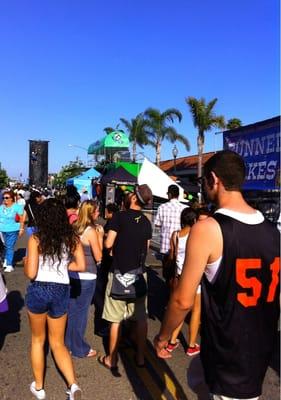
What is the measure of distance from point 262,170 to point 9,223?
207 inches

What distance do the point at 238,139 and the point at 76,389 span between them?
6414 mm

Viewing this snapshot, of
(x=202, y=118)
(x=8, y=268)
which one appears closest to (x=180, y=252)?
(x=8, y=268)

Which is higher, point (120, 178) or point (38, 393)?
point (120, 178)

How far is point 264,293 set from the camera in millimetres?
2111

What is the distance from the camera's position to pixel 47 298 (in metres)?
3.56

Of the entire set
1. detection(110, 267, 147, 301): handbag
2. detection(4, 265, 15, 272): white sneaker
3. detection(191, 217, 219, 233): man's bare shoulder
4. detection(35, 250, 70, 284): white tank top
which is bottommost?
detection(4, 265, 15, 272): white sneaker

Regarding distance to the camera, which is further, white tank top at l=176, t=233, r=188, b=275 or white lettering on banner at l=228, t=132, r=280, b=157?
white lettering on banner at l=228, t=132, r=280, b=157

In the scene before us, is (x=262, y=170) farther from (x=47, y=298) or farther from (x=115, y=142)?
(x=115, y=142)

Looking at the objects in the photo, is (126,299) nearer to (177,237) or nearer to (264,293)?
(177,237)

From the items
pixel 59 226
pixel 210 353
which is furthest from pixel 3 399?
pixel 210 353

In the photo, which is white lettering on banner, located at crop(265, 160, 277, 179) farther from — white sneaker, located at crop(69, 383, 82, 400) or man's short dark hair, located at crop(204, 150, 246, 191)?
man's short dark hair, located at crop(204, 150, 246, 191)

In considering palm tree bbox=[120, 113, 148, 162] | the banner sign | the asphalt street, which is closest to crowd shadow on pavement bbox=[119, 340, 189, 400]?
the asphalt street

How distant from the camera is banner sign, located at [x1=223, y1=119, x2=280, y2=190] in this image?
7520 mm

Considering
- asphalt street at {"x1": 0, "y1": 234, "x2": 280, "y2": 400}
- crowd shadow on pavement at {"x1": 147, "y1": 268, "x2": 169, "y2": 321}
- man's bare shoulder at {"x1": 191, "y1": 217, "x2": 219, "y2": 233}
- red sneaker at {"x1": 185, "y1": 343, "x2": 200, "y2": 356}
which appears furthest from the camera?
crowd shadow on pavement at {"x1": 147, "y1": 268, "x2": 169, "y2": 321}
